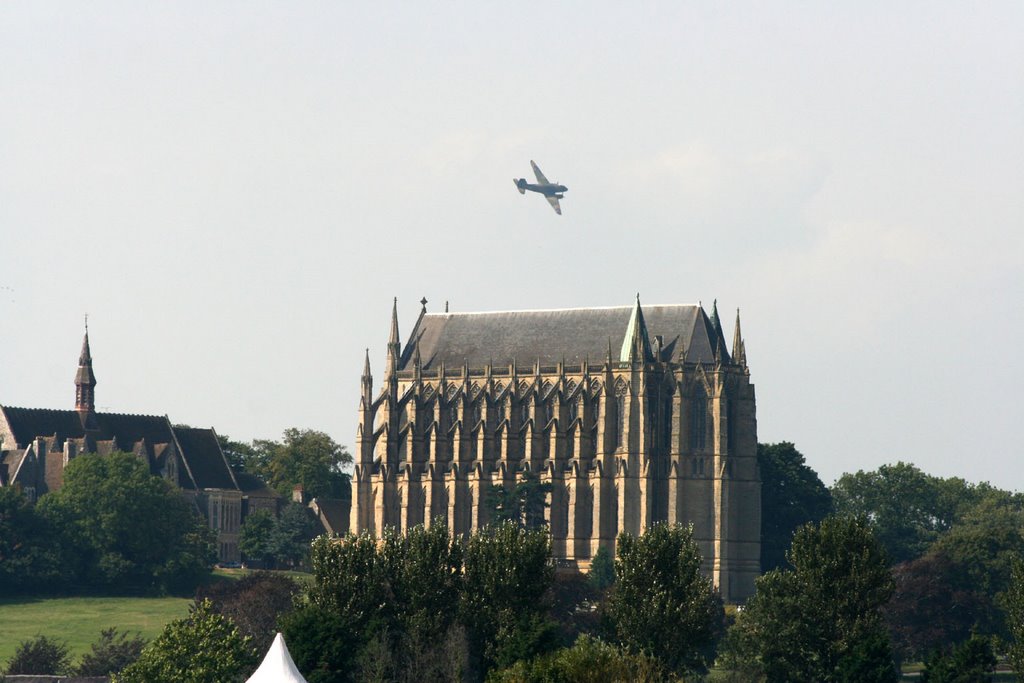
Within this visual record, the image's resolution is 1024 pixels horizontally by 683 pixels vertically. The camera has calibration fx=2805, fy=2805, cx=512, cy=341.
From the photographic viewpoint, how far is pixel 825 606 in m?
128

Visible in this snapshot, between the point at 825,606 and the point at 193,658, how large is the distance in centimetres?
2953

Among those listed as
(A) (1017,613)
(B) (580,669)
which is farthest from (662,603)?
(B) (580,669)

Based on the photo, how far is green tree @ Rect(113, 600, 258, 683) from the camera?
118125 millimetres

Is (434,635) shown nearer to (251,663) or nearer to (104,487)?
(251,663)

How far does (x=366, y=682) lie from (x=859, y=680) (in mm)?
21809

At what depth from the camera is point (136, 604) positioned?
185m

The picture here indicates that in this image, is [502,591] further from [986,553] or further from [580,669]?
[986,553]

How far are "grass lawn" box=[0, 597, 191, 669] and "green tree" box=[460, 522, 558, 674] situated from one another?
39.8m

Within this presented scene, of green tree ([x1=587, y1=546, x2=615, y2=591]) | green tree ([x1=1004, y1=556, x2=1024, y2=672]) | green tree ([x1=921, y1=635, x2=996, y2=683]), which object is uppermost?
green tree ([x1=587, y1=546, x2=615, y2=591])

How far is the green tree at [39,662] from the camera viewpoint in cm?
14012

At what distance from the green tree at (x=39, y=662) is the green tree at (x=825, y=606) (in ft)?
118

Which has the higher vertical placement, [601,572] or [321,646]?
[601,572]

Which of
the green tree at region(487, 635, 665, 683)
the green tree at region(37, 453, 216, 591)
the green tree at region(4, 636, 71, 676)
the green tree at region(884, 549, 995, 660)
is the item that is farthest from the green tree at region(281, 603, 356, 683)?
the green tree at region(37, 453, 216, 591)

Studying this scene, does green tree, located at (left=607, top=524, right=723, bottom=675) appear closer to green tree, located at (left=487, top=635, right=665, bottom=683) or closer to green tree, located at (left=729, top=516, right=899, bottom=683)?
green tree, located at (left=729, top=516, right=899, bottom=683)
